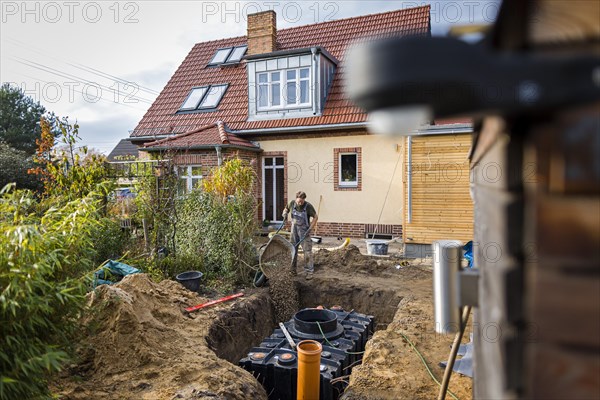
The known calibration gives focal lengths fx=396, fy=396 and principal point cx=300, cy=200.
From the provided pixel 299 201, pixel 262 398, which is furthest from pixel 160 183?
pixel 262 398

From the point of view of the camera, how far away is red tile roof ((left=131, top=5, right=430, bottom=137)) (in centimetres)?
1460

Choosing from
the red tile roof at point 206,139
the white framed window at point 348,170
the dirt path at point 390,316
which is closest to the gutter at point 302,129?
the red tile roof at point 206,139

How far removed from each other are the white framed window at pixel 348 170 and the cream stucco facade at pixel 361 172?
0.30m

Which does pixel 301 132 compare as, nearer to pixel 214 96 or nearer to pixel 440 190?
pixel 214 96

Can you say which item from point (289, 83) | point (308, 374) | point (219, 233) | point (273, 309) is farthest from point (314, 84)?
point (308, 374)

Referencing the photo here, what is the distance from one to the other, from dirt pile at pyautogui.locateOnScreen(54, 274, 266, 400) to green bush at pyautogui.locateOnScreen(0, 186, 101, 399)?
0.59 m

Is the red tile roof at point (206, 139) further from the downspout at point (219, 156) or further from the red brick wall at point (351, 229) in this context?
the red brick wall at point (351, 229)

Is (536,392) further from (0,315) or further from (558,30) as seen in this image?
(0,315)

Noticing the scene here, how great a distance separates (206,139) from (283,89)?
11.3ft

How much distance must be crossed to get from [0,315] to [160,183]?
20.4 ft

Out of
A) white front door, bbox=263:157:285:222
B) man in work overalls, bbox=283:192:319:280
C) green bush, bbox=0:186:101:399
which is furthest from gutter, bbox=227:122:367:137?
green bush, bbox=0:186:101:399

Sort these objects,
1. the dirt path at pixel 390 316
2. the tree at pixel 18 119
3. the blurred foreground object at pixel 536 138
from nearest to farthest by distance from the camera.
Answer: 1. the blurred foreground object at pixel 536 138
2. the dirt path at pixel 390 316
3. the tree at pixel 18 119

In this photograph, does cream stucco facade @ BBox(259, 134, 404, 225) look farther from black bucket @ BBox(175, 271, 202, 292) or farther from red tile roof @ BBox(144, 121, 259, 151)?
black bucket @ BBox(175, 271, 202, 292)

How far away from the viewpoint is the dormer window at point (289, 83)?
1430 centimetres
